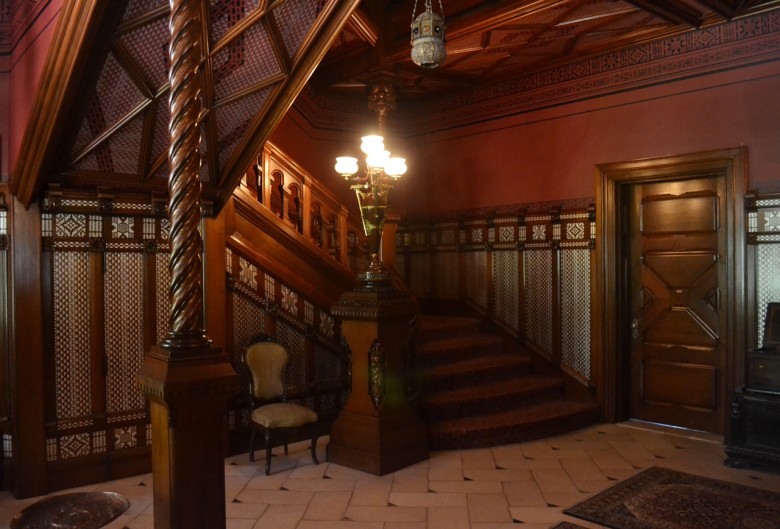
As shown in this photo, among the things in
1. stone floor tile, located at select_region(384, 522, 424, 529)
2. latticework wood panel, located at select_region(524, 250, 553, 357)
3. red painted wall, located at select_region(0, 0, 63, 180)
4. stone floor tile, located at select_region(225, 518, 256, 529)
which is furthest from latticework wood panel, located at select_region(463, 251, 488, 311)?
red painted wall, located at select_region(0, 0, 63, 180)

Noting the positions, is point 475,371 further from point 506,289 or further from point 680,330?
point 680,330

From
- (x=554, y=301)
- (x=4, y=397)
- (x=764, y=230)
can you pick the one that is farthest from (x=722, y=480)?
(x=4, y=397)

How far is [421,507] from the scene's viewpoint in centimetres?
411

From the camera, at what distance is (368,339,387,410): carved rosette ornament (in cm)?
488

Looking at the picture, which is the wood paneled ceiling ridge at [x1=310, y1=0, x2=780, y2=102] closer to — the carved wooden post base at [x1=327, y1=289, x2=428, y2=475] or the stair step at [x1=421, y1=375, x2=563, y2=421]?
the carved wooden post base at [x1=327, y1=289, x2=428, y2=475]

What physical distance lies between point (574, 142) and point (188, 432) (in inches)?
202

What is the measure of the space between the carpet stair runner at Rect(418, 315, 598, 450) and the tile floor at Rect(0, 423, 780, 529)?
6.2 inches

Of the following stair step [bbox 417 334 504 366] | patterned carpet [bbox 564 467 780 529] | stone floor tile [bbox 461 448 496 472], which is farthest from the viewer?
stair step [bbox 417 334 504 366]

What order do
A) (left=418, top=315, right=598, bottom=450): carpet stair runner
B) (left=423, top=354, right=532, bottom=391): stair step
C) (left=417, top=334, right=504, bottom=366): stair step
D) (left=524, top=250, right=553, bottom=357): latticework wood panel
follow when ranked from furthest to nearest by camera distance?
(left=524, top=250, right=553, bottom=357): latticework wood panel < (left=417, top=334, right=504, bottom=366): stair step < (left=423, top=354, right=532, bottom=391): stair step < (left=418, top=315, right=598, bottom=450): carpet stair runner

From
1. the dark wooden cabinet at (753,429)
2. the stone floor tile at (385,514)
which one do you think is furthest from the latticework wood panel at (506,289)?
the stone floor tile at (385,514)

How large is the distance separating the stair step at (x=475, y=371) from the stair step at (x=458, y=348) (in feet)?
0.21

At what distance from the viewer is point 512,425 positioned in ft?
18.3

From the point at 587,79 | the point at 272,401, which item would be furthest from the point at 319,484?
the point at 587,79

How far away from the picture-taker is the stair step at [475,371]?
5.98 meters
